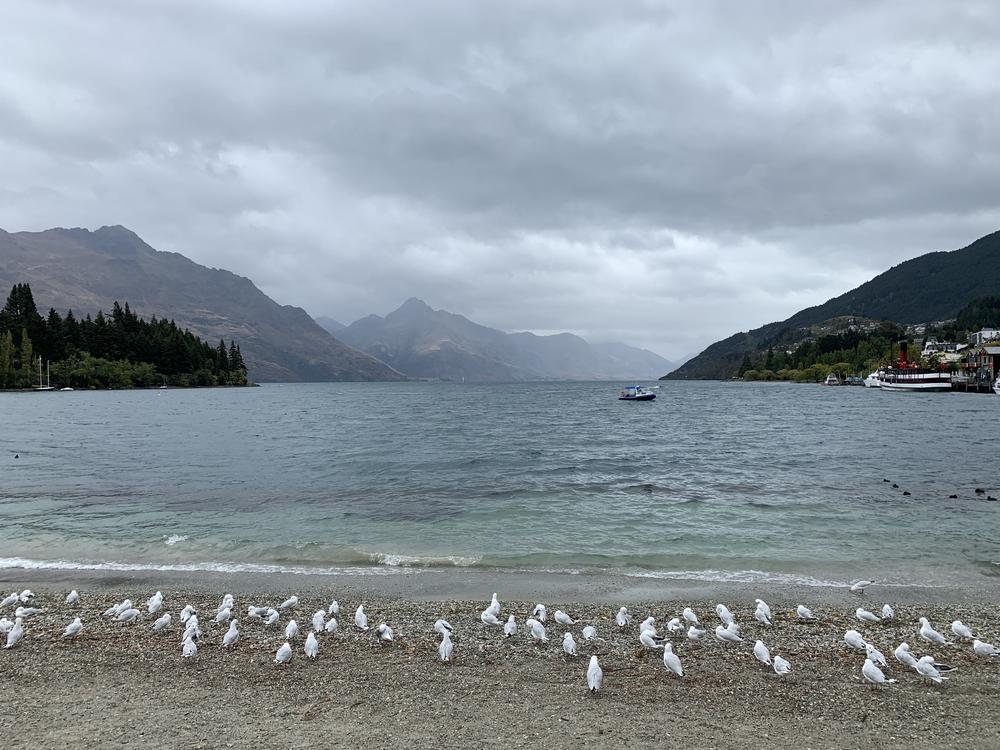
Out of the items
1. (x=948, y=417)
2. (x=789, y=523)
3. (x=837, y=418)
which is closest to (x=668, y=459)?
(x=789, y=523)

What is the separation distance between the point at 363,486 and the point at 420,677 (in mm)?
22271

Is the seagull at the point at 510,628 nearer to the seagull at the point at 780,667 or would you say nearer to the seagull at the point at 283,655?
the seagull at the point at 283,655

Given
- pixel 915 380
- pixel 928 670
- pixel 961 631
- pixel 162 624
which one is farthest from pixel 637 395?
pixel 162 624

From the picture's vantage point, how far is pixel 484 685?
10102 millimetres

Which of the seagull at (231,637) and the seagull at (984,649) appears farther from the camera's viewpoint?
the seagull at (231,637)

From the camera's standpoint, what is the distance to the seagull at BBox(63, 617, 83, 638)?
12092 mm

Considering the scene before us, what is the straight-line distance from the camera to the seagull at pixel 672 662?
1034 centimetres

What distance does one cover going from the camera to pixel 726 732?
28.1 ft

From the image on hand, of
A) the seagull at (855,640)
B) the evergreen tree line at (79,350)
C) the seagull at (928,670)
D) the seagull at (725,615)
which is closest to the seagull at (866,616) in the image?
the seagull at (855,640)

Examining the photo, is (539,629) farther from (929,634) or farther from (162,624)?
(162,624)

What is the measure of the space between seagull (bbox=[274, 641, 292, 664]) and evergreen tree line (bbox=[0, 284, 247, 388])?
587ft

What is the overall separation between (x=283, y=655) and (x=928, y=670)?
1136cm

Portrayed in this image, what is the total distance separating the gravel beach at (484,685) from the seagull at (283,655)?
0.17 m

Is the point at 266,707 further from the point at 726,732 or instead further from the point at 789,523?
the point at 789,523
